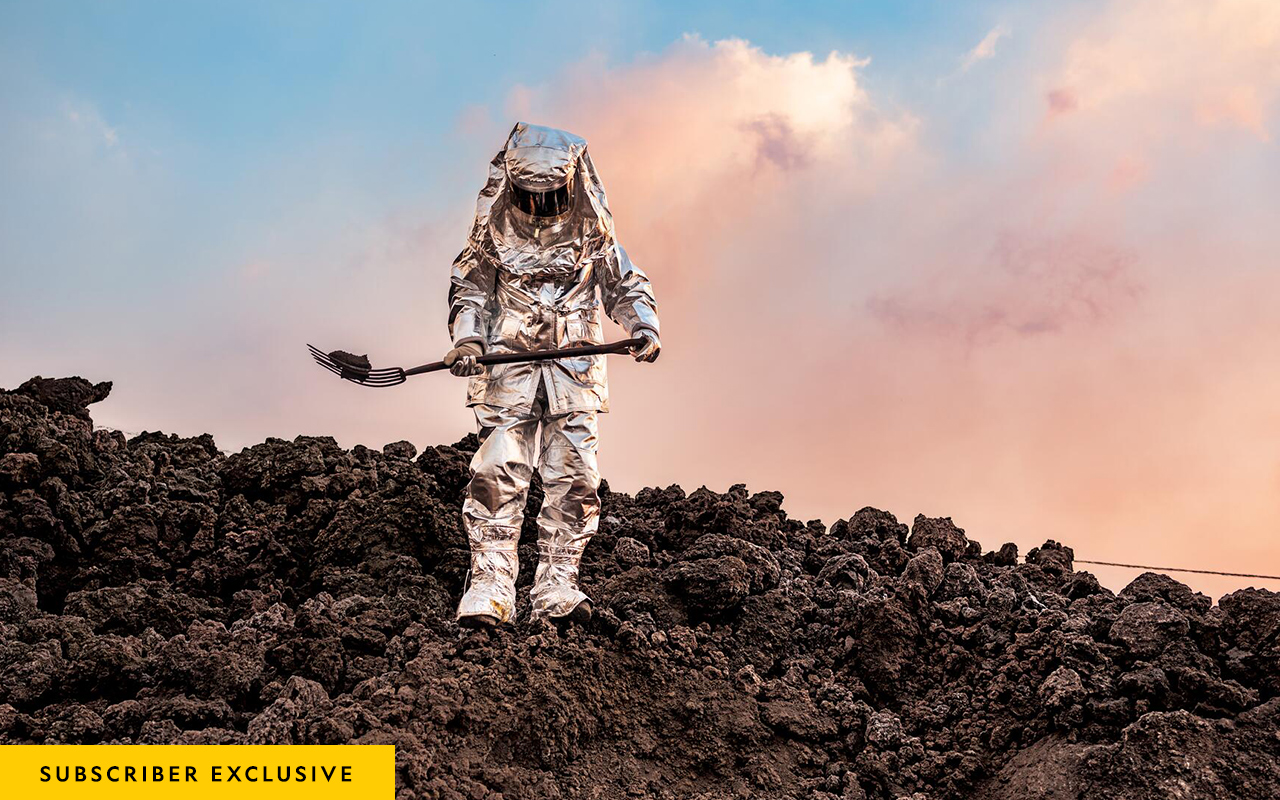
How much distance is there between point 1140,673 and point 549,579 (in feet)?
11.0

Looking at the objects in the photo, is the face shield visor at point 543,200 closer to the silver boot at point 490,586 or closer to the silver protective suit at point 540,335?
the silver protective suit at point 540,335

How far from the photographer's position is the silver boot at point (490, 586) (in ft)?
22.6

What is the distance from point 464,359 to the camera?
728 centimetres

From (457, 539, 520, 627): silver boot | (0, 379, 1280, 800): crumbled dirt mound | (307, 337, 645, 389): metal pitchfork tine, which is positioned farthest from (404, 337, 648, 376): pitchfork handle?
(0, 379, 1280, 800): crumbled dirt mound

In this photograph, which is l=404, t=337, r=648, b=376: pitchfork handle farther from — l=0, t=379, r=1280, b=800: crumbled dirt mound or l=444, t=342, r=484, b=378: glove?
l=0, t=379, r=1280, b=800: crumbled dirt mound

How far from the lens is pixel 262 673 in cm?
641

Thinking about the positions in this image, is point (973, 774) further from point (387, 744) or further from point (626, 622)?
point (387, 744)

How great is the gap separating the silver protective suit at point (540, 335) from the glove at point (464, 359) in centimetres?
5

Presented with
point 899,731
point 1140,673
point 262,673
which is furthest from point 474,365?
point 1140,673

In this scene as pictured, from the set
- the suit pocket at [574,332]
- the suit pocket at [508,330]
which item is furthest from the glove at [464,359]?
the suit pocket at [574,332]

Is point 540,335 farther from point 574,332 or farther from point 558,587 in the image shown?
point 558,587

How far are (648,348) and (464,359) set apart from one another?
114cm

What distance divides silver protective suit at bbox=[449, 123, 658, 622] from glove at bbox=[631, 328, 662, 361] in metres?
0.04

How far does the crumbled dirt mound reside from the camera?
5.92 metres
